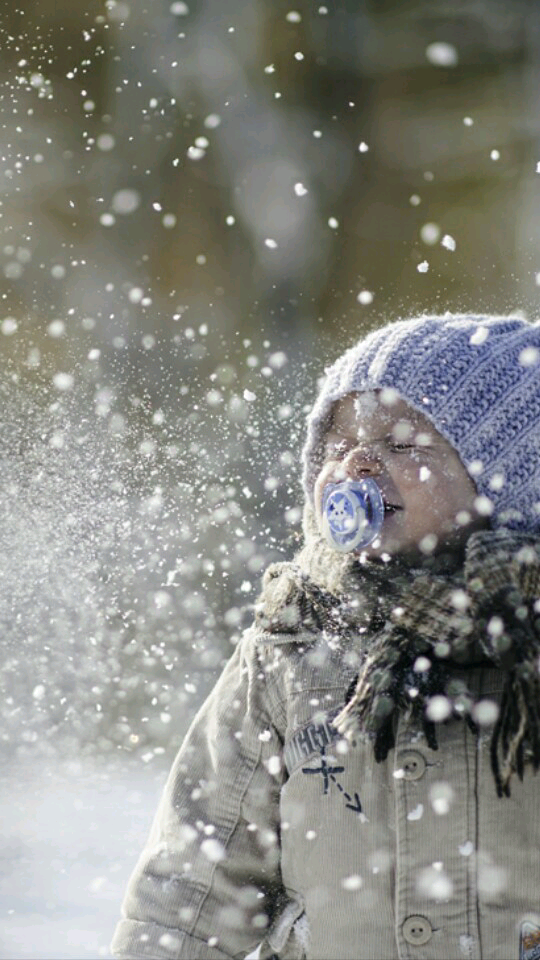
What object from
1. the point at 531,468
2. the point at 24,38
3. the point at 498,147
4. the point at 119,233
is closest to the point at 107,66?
the point at 24,38

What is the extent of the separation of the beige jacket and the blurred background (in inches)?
103

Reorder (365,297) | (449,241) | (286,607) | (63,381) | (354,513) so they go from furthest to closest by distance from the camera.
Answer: (365,297) < (63,381) < (449,241) < (286,607) < (354,513)

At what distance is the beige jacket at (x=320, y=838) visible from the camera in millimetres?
1482

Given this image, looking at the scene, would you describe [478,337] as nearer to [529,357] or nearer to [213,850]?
[529,357]

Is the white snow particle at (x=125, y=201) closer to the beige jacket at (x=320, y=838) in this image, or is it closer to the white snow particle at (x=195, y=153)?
the white snow particle at (x=195, y=153)

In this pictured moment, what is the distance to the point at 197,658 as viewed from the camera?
205 inches

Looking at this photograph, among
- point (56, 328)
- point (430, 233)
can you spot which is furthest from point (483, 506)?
point (56, 328)

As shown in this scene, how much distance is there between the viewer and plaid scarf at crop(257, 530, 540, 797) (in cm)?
143

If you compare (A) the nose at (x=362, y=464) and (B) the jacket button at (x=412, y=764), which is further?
(A) the nose at (x=362, y=464)

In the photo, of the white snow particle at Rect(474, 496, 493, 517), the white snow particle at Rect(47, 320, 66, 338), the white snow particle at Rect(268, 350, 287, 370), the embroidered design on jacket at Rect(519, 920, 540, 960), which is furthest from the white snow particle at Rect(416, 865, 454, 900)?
the white snow particle at Rect(47, 320, 66, 338)

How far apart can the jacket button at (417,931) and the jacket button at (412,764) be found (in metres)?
0.18

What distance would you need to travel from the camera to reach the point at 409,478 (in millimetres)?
1635

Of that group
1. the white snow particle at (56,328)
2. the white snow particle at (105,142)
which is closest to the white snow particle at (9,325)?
the white snow particle at (56,328)

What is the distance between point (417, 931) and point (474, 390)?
0.78 meters
